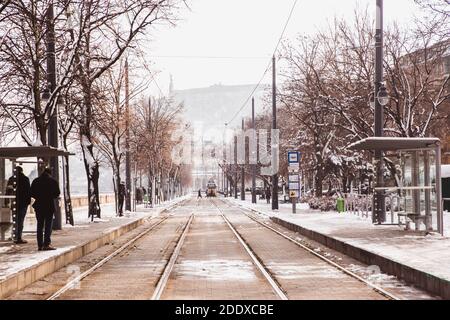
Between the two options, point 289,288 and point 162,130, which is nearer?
point 289,288

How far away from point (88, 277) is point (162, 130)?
5715 centimetres

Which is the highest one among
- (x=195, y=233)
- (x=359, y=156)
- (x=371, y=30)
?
(x=371, y=30)

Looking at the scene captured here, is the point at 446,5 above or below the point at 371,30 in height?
below

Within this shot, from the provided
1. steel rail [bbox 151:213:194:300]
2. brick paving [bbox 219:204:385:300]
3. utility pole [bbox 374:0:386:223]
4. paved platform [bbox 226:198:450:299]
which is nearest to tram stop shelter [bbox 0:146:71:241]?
steel rail [bbox 151:213:194:300]

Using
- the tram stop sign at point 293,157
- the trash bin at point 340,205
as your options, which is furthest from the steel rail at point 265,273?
the trash bin at point 340,205

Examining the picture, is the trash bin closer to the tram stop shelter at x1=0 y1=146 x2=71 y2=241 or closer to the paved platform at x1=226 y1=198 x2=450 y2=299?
the paved platform at x1=226 y1=198 x2=450 y2=299

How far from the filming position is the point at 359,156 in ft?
178

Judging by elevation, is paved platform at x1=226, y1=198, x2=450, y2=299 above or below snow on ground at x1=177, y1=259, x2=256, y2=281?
above

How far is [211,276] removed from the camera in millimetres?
13656

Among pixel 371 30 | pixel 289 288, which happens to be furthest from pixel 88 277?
pixel 371 30

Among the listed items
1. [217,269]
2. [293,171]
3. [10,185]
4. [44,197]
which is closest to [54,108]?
[10,185]

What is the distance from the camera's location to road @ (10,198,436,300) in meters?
11.5
